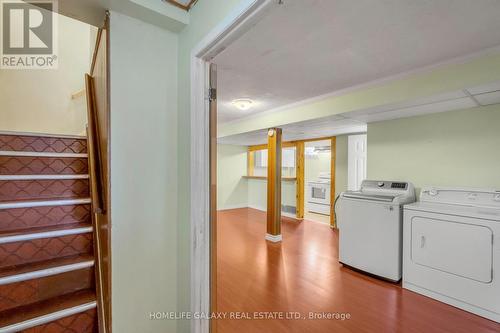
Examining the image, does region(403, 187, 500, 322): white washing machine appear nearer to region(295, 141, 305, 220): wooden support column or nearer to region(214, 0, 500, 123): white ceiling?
region(214, 0, 500, 123): white ceiling

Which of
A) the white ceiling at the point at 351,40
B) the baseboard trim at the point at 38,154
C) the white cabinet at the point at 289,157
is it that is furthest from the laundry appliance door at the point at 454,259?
the white cabinet at the point at 289,157

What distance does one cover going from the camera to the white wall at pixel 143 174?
1319mm

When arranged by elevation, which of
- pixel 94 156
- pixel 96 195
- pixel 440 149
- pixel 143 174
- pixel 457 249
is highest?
pixel 440 149

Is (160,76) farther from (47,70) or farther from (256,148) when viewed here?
(256,148)

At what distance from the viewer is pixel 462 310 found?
209 centimetres

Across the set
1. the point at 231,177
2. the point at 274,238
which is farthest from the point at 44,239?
the point at 231,177

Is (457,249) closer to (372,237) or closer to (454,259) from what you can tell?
(454,259)

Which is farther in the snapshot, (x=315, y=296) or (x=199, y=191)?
(x=315, y=296)

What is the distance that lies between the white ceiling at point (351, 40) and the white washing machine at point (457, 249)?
4.97ft

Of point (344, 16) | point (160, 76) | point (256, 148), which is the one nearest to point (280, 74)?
point (344, 16)

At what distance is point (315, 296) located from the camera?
2.29m

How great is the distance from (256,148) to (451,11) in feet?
19.0

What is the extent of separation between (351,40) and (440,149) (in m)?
2.13

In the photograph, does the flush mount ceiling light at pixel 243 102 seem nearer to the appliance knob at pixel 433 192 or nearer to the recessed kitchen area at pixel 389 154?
the recessed kitchen area at pixel 389 154
